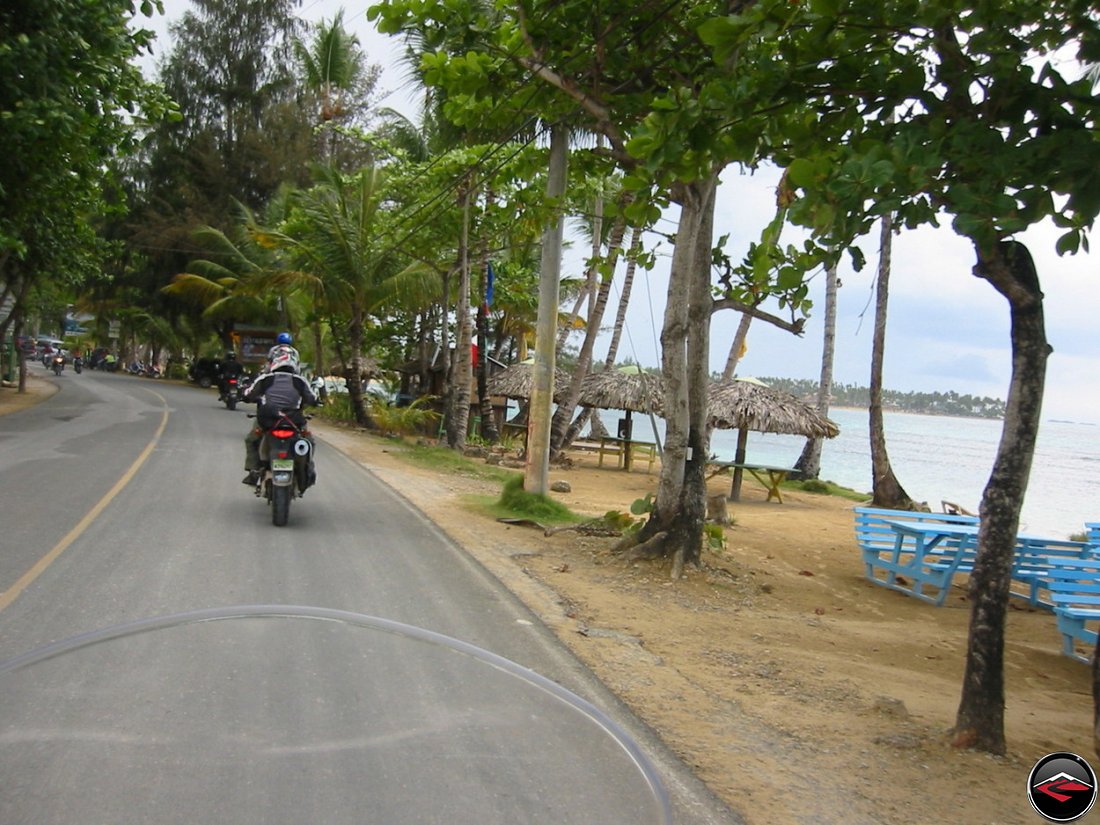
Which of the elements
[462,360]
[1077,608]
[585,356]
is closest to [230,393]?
[462,360]

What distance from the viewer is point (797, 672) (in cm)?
703

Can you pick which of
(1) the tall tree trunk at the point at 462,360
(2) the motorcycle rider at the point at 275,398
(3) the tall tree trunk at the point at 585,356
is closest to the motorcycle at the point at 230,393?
(1) the tall tree trunk at the point at 462,360

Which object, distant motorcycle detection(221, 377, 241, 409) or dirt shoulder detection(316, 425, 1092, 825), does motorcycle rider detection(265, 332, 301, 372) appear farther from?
distant motorcycle detection(221, 377, 241, 409)

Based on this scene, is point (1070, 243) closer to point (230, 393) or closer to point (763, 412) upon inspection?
point (763, 412)

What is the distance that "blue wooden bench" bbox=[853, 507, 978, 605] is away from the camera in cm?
1095

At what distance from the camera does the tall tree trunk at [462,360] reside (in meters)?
22.1

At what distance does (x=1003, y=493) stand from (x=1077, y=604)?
4788 mm

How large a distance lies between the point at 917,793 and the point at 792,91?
4.25m

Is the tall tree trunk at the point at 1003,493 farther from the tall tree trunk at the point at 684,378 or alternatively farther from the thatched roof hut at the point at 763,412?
the thatched roof hut at the point at 763,412

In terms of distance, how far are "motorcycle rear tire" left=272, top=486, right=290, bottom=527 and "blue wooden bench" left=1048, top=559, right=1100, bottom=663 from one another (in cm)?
733

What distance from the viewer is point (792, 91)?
6477mm

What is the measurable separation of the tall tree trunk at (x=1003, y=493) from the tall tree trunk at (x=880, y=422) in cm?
1700

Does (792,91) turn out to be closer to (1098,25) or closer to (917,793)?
(1098,25)

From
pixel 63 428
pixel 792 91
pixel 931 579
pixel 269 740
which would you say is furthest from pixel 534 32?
pixel 63 428
